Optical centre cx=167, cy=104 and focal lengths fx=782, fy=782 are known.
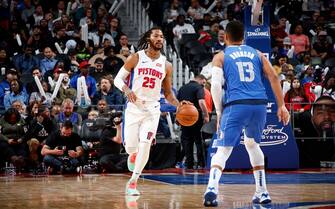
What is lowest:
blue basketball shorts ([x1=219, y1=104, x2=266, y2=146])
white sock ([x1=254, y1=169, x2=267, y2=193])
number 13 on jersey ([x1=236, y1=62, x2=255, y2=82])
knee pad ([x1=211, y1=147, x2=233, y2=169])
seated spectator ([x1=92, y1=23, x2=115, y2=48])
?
white sock ([x1=254, y1=169, x2=267, y2=193])

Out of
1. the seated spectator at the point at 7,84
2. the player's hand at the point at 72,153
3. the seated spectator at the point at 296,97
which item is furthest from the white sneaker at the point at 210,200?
the seated spectator at the point at 7,84

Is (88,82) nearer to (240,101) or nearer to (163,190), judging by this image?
(163,190)

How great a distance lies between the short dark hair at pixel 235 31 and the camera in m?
9.18

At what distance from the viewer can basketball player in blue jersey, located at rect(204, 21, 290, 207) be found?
8.91 meters

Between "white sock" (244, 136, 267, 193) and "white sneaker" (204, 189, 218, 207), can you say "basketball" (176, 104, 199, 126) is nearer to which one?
"white sock" (244, 136, 267, 193)

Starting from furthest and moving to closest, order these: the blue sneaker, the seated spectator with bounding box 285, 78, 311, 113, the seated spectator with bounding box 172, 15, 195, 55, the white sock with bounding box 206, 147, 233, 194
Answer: the seated spectator with bounding box 172, 15, 195, 55, the seated spectator with bounding box 285, 78, 311, 113, the white sock with bounding box 206, 147, 233, 194, the blue sneaker

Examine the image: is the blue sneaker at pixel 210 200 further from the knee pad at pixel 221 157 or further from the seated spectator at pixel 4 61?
the seated spectator at pixel 4 61

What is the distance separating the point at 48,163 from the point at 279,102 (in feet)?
25.8

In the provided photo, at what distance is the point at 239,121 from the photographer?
8906 millimetres

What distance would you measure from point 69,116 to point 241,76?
8.45 metres

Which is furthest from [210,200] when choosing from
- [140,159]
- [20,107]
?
[20,107]

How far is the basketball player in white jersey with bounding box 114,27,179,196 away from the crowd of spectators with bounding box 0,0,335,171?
5010mm

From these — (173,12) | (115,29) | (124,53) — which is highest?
(173,12)

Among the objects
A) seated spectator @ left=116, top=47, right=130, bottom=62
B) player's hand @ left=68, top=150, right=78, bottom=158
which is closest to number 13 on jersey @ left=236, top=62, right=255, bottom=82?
player's hand @ left=68, top=150, right=78, bottom=158
